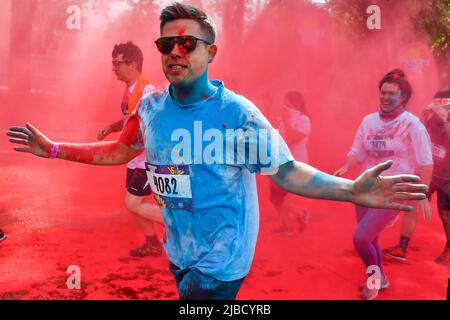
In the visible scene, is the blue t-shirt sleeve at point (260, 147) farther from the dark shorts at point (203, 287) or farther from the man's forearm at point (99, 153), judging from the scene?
the man's forearm at point (99, 153)

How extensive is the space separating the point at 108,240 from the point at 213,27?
3700mm

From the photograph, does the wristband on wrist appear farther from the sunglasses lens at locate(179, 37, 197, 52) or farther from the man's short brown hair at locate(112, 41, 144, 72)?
the man's short brown hair at locate(112, 41, 144, 72)

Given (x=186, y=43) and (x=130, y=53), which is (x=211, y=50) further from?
(x=130, y=53)

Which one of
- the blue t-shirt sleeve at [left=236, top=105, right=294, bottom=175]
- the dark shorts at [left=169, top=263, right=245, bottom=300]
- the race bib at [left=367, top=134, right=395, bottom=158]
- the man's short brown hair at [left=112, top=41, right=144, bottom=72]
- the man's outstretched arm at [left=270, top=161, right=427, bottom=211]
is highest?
the man's short brown hair at [left=112, top=41, right=144, bottom=72]

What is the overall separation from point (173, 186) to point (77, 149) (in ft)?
2.72

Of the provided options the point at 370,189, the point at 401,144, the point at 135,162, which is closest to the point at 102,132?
the point at 135,162

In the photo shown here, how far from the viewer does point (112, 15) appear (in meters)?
20.7

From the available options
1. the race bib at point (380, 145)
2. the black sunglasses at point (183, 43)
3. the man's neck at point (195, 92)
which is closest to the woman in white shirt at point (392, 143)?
the race bib at point (380, 145)

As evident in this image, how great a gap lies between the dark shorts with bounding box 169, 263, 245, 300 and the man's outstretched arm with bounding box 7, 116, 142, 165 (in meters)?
0.81

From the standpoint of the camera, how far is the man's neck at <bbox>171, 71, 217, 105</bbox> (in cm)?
218

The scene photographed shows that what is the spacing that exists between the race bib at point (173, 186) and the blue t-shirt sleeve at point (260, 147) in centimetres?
28

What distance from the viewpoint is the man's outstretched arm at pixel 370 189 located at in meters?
1.86

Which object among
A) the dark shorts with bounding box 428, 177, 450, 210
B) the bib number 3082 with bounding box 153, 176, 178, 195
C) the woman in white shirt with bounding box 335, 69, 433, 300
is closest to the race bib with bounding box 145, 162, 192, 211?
the bib number 3082 with bounding box 153, 176, 178, 195

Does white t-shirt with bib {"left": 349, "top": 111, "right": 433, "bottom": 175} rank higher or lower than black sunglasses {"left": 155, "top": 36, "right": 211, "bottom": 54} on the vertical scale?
lower
